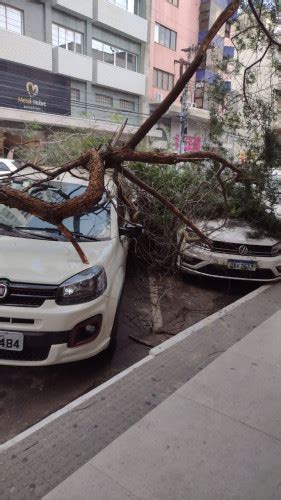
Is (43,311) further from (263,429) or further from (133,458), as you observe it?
(263,429)

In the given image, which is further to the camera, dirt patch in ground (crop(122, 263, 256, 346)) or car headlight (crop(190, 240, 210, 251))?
car headlight (crop(190, 240, 210, 251))

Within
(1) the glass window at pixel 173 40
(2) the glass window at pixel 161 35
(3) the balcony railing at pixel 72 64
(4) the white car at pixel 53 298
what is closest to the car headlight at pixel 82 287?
(4) the white car at pixel 53 298

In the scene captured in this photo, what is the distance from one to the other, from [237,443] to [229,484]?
34cm

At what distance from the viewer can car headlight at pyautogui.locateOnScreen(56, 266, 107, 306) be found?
10.3 feet

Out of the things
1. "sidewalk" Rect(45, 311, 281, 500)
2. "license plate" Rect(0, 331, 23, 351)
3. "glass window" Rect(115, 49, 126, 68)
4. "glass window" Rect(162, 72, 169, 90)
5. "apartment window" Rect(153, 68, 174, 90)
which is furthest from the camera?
"glass window" Rect(162, 72, 169, 90)

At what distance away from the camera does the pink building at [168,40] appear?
29156 millimetres

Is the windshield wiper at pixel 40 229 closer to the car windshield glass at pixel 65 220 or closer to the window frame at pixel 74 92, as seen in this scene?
the car windshield glass at pixel 65 220

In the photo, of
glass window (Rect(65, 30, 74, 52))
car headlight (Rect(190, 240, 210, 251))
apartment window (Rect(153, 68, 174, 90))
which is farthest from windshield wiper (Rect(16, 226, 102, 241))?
apartment window (Rect(153, 68, 174, 90))

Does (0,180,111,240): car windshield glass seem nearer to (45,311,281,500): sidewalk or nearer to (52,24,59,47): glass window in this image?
(45,311,281,500): sidewalk

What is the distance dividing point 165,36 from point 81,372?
31237mm

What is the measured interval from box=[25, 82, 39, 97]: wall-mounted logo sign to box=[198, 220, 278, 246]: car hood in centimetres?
1859

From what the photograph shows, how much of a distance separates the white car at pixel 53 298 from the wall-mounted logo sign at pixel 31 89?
1993 cm

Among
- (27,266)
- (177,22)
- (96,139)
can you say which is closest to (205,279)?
(96,139)

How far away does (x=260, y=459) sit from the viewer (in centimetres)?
239
